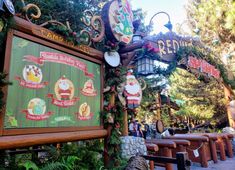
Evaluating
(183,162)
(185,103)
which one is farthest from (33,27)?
(185,103)

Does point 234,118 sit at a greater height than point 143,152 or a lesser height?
greater

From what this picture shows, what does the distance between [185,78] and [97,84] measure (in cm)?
1344

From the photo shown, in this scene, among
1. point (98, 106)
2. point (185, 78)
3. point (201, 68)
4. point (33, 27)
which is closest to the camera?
point (33, 27)

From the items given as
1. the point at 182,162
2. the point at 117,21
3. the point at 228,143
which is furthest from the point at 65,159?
the point at 228,143

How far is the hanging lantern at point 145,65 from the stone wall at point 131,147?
1785mm

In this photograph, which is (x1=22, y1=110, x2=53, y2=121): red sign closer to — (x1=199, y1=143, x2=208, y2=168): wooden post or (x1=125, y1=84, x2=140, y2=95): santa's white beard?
(x1=125, y1=84, x2=140, y2=95): santa's white beard

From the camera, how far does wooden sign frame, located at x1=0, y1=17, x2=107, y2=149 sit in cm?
262

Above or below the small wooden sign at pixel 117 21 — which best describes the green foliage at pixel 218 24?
above

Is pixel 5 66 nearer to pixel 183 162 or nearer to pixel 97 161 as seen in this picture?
pixel 97 161

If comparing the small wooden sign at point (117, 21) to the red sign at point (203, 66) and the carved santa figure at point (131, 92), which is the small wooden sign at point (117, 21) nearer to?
the carved santa figure at point (131, 92)

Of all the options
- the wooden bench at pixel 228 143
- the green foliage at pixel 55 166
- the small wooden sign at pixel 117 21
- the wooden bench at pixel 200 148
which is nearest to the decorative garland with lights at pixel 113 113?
the small wooden sign at pixel 117 21

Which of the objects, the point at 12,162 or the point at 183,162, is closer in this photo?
the point at 12,162

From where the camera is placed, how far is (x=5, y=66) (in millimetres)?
2674

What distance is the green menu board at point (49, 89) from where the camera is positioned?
2.80m
